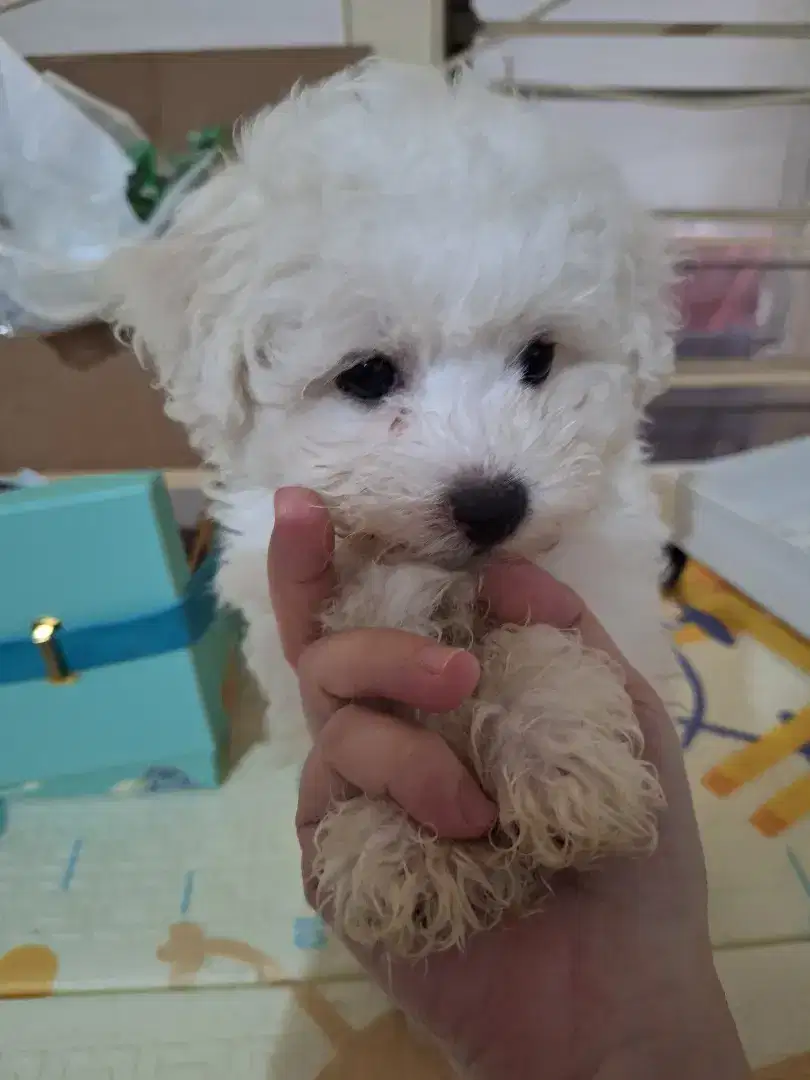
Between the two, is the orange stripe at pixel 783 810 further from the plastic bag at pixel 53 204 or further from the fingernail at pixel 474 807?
the plastic bag at pixel 53 204

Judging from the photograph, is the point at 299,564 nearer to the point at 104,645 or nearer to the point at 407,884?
the point at 407,884

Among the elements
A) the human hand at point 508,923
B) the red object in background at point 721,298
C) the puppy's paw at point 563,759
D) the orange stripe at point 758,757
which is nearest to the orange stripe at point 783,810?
the orange stripe at point 758,757

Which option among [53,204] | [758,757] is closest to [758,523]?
[758,757]

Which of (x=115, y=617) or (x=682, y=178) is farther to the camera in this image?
(x=682, y=178)

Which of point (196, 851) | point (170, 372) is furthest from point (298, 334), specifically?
point (196, 851)

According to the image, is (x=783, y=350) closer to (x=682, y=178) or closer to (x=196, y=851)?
(x=682, y=178)
